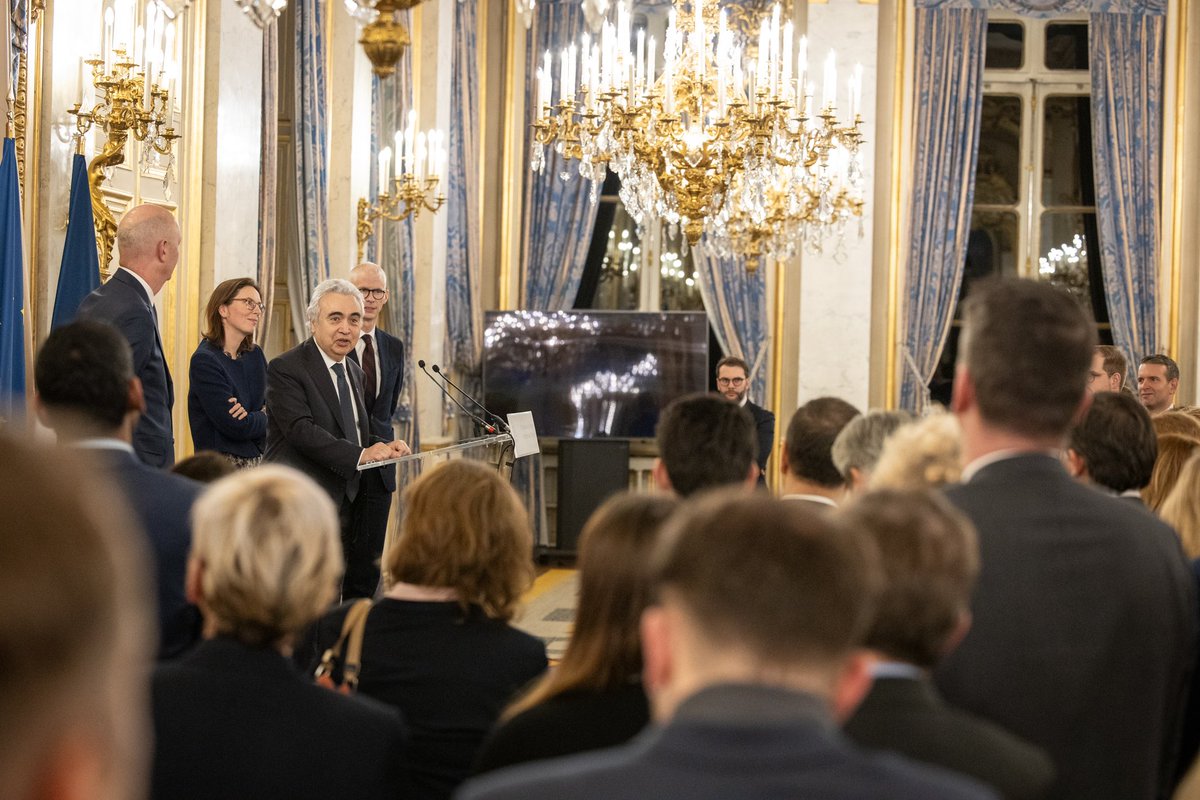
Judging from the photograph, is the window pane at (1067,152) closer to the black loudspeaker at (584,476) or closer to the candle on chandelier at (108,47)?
the black loudspeaker at (584,476)

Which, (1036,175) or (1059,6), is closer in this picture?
(1059,6)

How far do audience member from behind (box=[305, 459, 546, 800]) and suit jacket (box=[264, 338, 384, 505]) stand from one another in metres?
2.83

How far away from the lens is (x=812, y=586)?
1170 mm

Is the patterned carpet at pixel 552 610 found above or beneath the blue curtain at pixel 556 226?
beneath

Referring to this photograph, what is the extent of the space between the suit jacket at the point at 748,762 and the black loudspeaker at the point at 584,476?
30.8ft

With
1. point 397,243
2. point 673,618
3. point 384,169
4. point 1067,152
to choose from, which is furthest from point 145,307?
point 1067,152

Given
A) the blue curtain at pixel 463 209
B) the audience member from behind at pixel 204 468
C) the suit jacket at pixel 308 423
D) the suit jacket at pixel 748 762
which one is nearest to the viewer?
the suit jacket at pixel 748 762

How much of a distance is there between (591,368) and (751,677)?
31.4ft

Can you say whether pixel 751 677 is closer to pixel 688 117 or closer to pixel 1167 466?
pixel 1167 466

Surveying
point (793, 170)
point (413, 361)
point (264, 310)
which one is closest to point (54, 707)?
point (264, 310)

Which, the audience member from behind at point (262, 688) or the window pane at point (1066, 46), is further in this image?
the window pane at point (1066, 46)

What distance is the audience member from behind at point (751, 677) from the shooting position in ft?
3.73

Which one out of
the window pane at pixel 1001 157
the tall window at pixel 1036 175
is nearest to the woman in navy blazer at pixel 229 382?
the tall window at pixel 1036 175

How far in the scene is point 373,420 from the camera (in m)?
5.98
